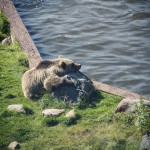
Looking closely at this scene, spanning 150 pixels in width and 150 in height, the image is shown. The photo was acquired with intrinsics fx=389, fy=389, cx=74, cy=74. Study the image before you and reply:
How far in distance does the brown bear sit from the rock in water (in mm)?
113

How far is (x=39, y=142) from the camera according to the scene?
22.8ft

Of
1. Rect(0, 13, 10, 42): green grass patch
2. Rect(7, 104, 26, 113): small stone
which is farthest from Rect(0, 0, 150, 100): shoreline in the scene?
Rect(7, 104, 26, 113): small stone

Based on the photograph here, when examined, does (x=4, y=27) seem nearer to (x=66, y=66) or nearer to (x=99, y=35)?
(x=99, y=35)

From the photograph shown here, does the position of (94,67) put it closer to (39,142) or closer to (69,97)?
(69,97)

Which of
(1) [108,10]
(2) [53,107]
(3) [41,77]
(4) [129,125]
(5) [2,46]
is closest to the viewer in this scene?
(4) [129,125]

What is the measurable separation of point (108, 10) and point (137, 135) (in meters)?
9.38

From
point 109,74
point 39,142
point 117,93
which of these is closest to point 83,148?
point 39,142

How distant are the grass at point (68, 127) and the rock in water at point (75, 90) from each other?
0.17 metres

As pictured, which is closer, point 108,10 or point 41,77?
point 41,77

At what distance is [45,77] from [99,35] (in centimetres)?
507

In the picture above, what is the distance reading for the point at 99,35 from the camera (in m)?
13.4

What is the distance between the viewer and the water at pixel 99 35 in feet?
35.8

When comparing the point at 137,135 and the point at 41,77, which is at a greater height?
the point at 41,77

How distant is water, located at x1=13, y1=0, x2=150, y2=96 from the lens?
35.8 feet
